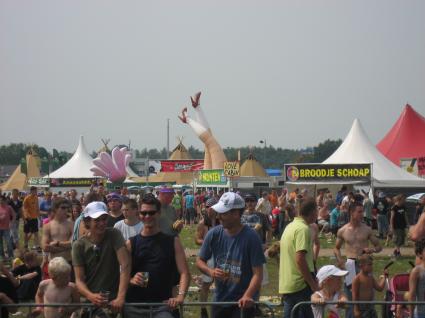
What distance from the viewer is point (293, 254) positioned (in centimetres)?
717

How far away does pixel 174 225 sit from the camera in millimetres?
9414

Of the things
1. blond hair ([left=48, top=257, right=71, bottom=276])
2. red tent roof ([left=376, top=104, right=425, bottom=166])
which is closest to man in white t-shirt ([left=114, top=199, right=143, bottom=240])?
blond hair ([left=48, top=257, right=71, bottom=276])

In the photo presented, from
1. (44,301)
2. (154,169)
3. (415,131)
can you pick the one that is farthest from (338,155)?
(154,169)

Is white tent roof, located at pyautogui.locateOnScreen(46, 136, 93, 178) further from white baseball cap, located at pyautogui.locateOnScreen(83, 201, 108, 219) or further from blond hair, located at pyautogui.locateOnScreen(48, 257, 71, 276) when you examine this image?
white baseball cap, located at pyautogui.locateOnScreen(83, 201, 108, 219)

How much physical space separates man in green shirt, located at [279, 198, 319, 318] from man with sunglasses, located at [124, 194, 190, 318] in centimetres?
136

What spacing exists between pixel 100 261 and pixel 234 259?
3.51 ft

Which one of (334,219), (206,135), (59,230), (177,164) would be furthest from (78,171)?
(59,230)

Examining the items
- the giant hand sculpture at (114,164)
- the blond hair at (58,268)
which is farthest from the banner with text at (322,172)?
the giant hand sculpture at (114,164)

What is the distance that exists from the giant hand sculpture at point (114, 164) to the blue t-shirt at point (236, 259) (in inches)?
1963

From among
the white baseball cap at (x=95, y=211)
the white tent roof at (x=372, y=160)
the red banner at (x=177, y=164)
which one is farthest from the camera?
the red banner at (x=177, y=164)

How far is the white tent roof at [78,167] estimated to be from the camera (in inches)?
2808

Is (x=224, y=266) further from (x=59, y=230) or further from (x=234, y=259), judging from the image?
(x=59, y=230)

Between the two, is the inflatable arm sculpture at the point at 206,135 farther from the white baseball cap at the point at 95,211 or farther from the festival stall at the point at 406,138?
the white baseball cap at the point at 95,211

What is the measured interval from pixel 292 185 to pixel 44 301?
25752 millimetres
